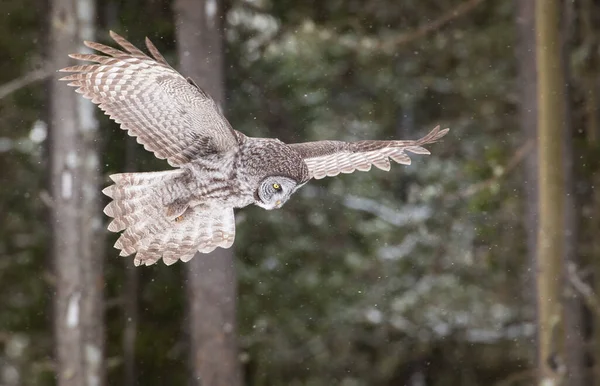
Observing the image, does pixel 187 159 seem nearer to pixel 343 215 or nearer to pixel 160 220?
pixel 160 220

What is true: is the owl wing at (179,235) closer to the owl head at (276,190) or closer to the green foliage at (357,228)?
the owl head at (276,190)

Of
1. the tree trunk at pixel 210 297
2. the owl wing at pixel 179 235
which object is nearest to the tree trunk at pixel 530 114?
the tree trunk at pixel 210 297

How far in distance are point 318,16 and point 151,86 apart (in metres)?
1.43

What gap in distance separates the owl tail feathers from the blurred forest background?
→ 701 mm

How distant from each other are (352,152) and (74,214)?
114 cm

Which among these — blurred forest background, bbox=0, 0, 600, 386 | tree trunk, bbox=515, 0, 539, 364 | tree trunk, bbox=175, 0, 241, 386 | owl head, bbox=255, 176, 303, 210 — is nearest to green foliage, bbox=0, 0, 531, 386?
blurred forest background, bbox=0, 0, 600, 386

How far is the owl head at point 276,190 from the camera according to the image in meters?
1.38

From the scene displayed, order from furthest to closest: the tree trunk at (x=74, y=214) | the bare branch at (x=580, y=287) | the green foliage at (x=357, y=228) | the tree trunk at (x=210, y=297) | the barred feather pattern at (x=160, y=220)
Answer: the green foliage at (x=357, y=228) → the bare branch at (x=580, y=287) → the tree trunk at (x=74, y=214) → the tree trunk at (x=210, y=297) → the barred feather pattern at (x=160, y=220)

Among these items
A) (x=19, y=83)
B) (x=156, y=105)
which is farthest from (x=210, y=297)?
(x=156, y=105)

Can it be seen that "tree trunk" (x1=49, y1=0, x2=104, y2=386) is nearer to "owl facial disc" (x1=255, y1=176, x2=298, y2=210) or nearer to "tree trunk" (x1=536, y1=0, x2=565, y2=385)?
"owl facial disc" (x1=255, y1=176, x2=298, y2=210)

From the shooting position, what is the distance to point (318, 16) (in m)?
2.74

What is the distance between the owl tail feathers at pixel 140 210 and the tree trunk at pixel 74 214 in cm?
80

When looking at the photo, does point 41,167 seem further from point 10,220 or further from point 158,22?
point 158,22

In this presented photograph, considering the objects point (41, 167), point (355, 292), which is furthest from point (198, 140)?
point (355, 292)
